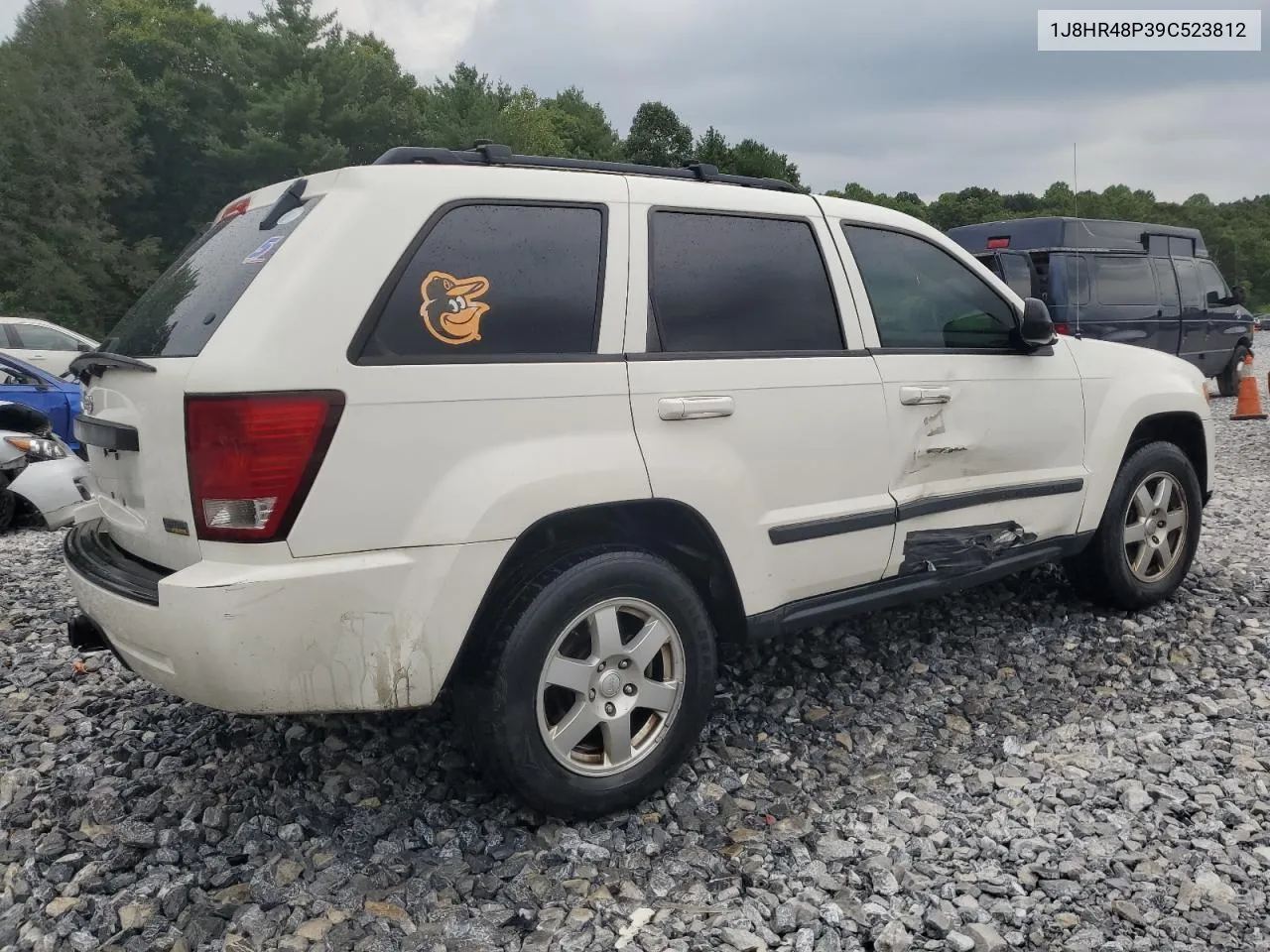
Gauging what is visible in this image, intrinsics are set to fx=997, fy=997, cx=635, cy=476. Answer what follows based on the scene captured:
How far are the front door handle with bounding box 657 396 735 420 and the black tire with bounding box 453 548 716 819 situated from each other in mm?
421

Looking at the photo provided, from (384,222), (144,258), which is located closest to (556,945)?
(384,222)

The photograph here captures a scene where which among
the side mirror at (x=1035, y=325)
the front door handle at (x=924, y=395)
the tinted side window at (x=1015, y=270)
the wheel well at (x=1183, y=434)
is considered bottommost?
the wheel well at (x=1183, y=434)

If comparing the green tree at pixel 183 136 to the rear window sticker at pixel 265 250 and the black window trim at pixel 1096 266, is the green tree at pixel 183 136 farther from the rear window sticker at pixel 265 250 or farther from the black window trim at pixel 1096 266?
the rear window sticker at pixel 265 250

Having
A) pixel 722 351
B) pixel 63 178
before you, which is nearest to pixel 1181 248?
pixel 722 351

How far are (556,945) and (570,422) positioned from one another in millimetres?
1332

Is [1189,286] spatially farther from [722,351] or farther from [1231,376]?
[722,351]

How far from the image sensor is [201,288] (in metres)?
2.86

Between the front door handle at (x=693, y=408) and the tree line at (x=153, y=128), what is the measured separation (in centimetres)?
3168

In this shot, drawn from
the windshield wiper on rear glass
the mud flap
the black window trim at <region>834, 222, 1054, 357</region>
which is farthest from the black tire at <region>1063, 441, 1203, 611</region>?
the windshield wiper on rear glass

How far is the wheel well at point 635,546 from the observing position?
8.98 feet

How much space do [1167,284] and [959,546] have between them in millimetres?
10121

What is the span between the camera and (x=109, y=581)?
274cm

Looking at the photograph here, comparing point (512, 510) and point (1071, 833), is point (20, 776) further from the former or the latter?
point (1071, 833)

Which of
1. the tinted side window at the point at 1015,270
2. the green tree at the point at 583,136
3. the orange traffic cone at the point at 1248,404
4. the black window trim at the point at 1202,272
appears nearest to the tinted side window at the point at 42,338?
the tinted side window at the point at 1015,270
